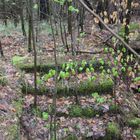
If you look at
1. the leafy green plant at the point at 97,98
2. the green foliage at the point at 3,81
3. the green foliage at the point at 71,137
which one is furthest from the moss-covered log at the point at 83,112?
the green foliage at the point at 3,81

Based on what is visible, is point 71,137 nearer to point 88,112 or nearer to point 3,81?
point 88,112

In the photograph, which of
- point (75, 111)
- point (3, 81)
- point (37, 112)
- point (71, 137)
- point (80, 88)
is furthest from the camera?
point (80, 88)

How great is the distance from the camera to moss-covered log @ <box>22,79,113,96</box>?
8250 mm

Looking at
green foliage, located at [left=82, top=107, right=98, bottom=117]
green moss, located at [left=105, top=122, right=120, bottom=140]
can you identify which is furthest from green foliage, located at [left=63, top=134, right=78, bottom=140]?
green foliage, located at [left=82, top=107, right=98, bottom=117]

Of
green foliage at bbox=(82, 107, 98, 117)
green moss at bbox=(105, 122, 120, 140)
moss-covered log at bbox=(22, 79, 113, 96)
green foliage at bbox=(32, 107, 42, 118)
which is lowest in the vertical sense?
green moss at bbox=(105, 122, 120, 140)

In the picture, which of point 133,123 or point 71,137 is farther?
point 133,123

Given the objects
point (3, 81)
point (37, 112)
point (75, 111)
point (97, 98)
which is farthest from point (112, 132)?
point (3, 81)

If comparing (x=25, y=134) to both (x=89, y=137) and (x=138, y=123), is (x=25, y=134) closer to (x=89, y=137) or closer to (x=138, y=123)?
(x=89, y=137)

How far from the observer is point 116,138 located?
689cm

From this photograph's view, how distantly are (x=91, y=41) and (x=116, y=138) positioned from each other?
644 centimetres

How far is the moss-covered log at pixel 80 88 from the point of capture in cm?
825

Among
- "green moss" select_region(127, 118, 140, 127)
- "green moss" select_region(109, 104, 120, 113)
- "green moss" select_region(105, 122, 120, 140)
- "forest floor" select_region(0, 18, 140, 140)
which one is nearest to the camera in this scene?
"forest floor" select_region(0, 18, 140, 140)

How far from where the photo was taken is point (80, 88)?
8328mm

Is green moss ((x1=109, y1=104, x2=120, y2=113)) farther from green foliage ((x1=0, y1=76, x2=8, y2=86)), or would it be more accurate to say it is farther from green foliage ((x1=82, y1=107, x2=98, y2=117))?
green foliage ((x1=0, y1=76, x2=8, y2=86))
